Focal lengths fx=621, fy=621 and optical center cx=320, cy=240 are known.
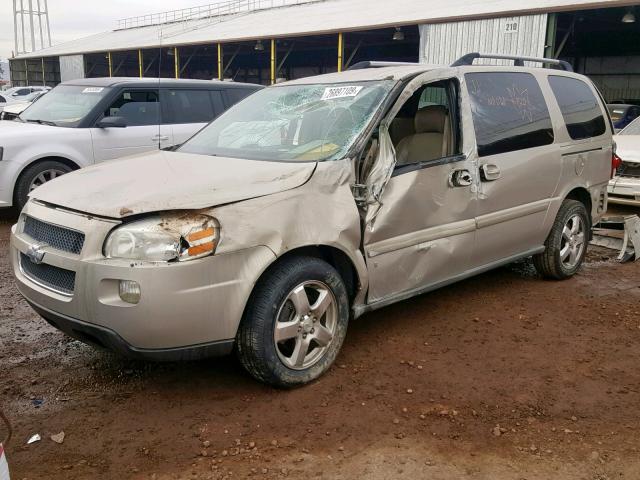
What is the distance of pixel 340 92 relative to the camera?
4.04m

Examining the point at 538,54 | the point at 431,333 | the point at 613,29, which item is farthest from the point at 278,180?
the point at 613,29

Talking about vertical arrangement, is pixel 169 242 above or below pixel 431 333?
above

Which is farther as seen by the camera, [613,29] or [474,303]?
[613,29]

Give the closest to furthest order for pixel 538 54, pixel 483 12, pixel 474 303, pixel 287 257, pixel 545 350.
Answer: pixel 287 257
pixel 545 350
pixel 474 303
pixel 538 54
pixel 483 12

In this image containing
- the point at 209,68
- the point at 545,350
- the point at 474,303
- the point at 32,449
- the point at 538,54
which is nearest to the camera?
the point at 32,449

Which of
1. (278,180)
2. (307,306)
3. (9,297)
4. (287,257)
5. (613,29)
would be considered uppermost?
(613,29)

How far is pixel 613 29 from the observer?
874 inches

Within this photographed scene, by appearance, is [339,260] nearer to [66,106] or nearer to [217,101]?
[217,101]

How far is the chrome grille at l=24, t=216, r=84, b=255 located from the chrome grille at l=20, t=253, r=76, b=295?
11cm

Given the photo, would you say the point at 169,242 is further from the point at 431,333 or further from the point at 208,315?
the point at 431,333

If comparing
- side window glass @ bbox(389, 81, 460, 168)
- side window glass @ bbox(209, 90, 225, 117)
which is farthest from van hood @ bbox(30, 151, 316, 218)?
side window glass @ bbox(209, 90, 225, 117)

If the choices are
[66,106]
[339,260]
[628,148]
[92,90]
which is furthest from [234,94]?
[339,260]

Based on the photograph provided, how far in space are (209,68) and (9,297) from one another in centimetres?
3754

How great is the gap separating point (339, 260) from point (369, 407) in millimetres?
834
